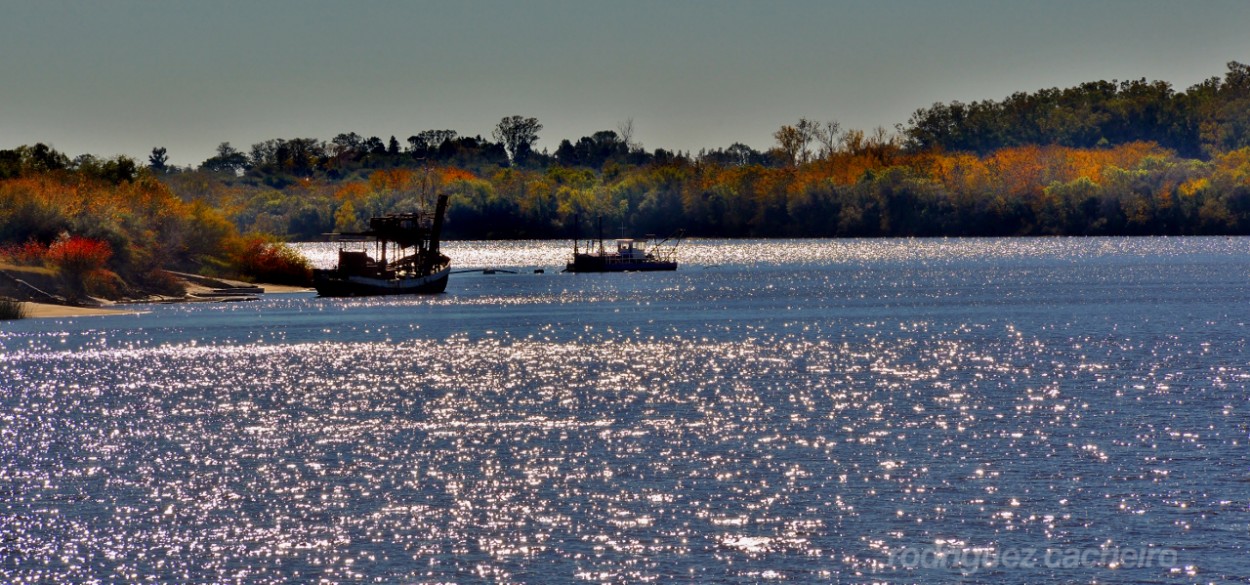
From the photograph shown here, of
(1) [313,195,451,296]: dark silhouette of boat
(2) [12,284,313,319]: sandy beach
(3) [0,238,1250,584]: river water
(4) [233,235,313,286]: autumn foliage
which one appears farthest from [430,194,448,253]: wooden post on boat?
(3) [0,238,1250,584]: river water

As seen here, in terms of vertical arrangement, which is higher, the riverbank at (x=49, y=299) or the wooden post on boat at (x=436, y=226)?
the wooden post on boat at (x=436, y=226)

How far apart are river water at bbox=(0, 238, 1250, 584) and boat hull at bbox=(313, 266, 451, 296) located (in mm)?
35055

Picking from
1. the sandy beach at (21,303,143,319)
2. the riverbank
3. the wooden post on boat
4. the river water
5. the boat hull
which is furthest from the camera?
the wooden post on boat

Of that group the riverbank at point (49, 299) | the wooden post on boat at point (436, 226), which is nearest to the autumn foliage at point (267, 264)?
the wooden post on boat at point (436, 226)

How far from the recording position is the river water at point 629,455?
1166 inches

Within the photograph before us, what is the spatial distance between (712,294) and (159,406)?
8032 cm

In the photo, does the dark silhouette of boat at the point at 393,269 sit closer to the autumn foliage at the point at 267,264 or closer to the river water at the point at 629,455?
the autumn foliage at the point at 267,264

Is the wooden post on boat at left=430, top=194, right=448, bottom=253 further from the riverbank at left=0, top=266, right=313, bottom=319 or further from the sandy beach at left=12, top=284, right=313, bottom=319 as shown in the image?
the sandy beach at left=12, top=284, right=313, bottom=319

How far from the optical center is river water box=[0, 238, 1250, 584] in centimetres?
2962

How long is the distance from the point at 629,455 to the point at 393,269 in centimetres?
8878

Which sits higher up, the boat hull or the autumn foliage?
the autumn foliage

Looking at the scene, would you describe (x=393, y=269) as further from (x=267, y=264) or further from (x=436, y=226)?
(x=267, y=264)

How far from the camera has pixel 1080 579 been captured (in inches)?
1086

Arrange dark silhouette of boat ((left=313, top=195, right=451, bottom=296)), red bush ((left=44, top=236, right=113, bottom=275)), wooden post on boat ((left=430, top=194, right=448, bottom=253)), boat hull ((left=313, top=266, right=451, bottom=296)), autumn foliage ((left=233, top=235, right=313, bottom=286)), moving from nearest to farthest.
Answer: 1. red bush ((left=44, top=236, right=113, bottom=275))
2. boat hull ((left=313, top=266, right=451, bottom=296))
3. dark silhouette of boat ((left=313, top=195, right=451, bottom=296))
4. wooden post on boat ((left=430, top=194, right=448, bottom=253))
5. autumn foliage ((left=233, top=235, right=313, bottom=286))
